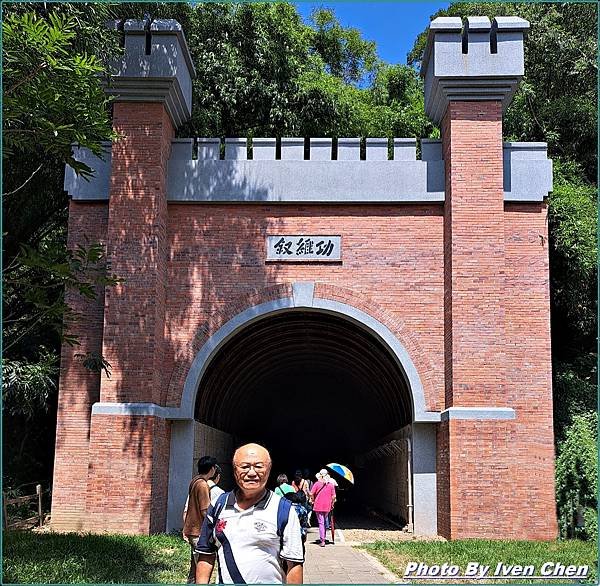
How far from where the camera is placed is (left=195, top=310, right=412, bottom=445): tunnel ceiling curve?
15758 mm

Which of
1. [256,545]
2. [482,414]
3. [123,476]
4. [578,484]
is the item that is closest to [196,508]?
[256,545]

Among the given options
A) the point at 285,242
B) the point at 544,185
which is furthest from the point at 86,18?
the point at 544,185

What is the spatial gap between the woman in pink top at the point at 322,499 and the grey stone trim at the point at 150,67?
21.8 ft

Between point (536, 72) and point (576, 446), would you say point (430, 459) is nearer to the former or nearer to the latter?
point (576, 446)

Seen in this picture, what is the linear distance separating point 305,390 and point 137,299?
13720 mm

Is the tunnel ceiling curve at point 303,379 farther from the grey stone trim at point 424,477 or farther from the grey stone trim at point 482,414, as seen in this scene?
the grey stone trim at point 482,414

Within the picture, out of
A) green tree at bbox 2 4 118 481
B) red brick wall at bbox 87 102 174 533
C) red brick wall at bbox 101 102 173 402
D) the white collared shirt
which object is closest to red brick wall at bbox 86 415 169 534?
red brick wall at bbox 87 102 174 533

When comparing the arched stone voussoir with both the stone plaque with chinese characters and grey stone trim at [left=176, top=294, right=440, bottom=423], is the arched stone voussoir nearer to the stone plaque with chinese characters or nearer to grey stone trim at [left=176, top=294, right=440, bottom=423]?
grey stone trim at [left=176, top=294, right=440, bottom=423]

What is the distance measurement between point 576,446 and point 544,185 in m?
4.31

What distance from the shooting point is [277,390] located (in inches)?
997

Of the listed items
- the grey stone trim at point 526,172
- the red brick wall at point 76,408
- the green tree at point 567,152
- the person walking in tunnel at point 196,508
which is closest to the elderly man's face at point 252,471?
the person walking in tunnel at point 196,508

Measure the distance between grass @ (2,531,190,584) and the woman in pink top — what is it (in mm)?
2269

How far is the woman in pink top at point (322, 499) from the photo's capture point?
12906 millimetres

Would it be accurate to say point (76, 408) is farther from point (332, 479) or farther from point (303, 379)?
point (303, 379)
